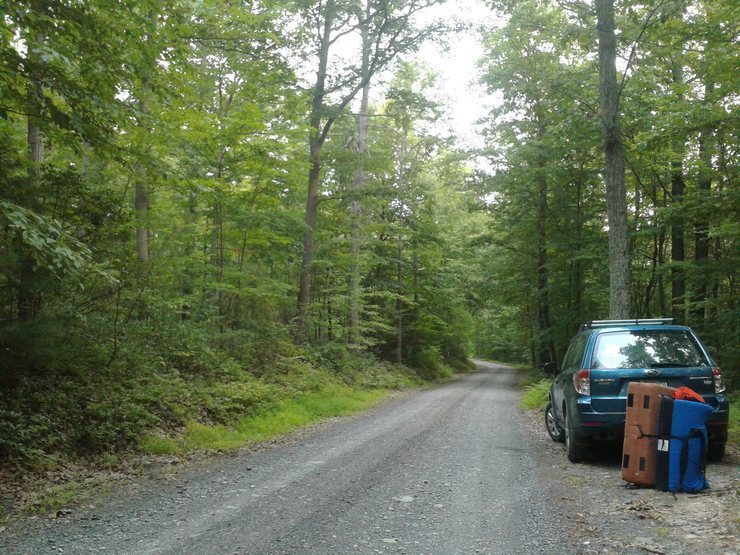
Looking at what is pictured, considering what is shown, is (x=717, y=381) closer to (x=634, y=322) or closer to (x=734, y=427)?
(x=634, y=322)

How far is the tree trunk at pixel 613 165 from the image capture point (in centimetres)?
1070

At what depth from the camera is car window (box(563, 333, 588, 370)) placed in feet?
24.5

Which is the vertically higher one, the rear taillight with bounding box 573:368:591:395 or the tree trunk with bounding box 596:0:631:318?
the tree trunk with bounding box 596:0:631:318

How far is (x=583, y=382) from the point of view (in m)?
6.84

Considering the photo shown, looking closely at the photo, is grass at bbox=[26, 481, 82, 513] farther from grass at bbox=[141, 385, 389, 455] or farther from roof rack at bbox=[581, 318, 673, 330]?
roof rack at bbox=[581, 318, 673, 330]

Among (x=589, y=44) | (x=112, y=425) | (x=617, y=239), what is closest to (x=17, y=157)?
(x=112, y=425)

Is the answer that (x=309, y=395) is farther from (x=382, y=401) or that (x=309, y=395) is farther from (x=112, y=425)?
(x=112, y=425)

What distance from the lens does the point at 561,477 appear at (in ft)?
21.0

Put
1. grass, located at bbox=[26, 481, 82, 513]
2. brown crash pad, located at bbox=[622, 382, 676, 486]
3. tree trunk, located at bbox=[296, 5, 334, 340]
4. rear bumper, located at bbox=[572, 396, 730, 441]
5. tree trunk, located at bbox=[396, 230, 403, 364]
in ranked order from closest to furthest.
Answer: grass, located at bbox=[26, 481, 82, 513] → brown crash pad, located at bbox=[622, 382, 676, 486] → rear bumper, located at bbox=[572, 396, 730, 441] → tree trunk, located at bbox=[296, 5, 334, 340] → tree trunk, located at bbox=[396, 230, 403, 364]

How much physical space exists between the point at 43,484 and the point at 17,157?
4.02 m

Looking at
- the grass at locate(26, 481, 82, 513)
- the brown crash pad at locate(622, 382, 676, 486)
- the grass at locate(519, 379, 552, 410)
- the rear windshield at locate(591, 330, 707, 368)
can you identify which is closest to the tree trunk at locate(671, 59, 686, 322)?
the grass at locate(519, 379, 552, 410)

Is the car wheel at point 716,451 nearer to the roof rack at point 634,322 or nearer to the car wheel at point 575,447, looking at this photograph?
the car wheel at point 575,447

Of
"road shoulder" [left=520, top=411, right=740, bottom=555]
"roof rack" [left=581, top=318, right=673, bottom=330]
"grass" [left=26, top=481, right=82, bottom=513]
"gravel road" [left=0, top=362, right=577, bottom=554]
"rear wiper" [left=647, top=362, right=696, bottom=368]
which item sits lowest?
"grass" [left=26, top=481, right=82, bottom=513]

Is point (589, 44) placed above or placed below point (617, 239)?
above
